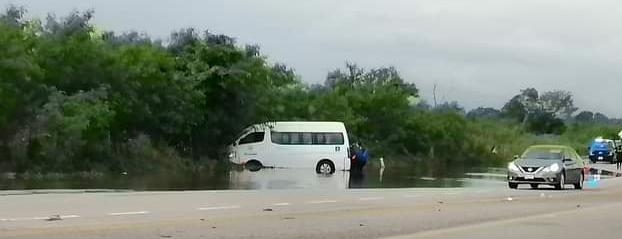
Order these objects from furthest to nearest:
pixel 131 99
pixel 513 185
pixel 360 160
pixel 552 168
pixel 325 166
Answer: pixel 360 160 → pixel 325 166 → pixel 131 99 → pixel 513 185 → pixel 552 168

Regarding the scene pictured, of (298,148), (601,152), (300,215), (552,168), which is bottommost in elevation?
(300,215)

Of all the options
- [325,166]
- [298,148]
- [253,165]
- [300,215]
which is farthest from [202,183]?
[300,215]

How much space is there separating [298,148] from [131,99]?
8.07 meters

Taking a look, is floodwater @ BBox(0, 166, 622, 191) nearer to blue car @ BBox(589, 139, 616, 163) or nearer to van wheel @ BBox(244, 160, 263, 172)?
van wheel @ BBox(244, 160, 263, 172)

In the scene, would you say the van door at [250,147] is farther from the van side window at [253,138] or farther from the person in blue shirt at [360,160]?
the person in blue shirt at [360,160]

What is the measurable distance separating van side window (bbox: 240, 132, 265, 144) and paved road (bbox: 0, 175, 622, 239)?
19.3m

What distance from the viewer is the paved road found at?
15.4 meters

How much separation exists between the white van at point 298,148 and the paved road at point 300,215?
59.2 feet

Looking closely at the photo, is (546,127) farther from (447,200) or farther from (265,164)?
(447,200)

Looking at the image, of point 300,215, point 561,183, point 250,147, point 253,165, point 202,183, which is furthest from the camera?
point 250,147

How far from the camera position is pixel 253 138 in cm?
4641

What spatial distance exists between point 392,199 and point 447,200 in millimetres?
1280

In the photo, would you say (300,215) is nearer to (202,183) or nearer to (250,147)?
(202,183)

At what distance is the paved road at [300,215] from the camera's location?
15.4 meters
